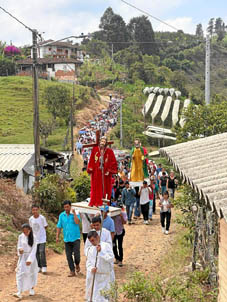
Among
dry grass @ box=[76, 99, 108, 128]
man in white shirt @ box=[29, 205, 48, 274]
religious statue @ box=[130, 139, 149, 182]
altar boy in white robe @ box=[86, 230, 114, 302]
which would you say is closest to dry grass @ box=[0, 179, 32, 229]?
man in white shirt @ box=[29, 205, 48, 274]

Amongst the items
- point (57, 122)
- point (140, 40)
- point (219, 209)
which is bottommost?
point (57, 122)

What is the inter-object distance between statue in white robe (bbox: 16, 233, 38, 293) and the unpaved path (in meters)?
0.23

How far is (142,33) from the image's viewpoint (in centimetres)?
11750

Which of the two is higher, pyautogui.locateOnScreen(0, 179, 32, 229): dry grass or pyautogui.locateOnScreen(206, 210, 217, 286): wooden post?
pyautogui.locateOnScreen(206, 210, 217, 286): wooden post

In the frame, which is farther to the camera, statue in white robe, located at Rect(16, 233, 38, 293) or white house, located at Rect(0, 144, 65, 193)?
white house, located at Rect(0, 144, 65, 193)

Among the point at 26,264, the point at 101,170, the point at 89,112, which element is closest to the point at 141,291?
the point at 26,264

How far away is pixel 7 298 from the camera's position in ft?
27.6

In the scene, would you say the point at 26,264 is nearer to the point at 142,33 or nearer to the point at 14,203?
the point at 14,203

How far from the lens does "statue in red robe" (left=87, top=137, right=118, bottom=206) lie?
10047 mm

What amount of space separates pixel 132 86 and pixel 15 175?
2627 inches

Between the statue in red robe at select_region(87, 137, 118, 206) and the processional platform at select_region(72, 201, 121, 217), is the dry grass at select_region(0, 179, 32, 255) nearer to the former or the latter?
the processional platform at select_region(72, 201, 121, 217)

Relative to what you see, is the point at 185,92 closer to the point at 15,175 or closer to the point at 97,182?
the point at 15,175

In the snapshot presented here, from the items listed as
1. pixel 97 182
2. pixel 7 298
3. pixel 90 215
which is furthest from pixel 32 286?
pixel 97 182

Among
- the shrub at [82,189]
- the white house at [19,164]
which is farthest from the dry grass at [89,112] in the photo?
the shrub at [82,189]
